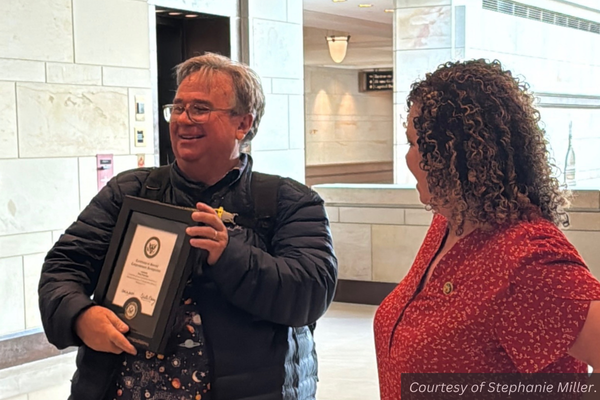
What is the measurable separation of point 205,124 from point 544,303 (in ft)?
3.06

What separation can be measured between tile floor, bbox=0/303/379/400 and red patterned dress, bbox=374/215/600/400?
2.87m

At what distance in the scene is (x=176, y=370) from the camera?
1.75 metres

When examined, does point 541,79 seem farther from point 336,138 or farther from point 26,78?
point 336,138

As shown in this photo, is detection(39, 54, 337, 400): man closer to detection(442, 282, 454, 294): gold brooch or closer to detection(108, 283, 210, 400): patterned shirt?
detection(108, 283, 210, 400): patterned shirt

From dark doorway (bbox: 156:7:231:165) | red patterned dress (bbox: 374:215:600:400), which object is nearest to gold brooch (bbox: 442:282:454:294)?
red patterned dress (bbox: 374:215:600:400)

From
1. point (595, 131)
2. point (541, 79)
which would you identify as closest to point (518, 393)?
point (541, 79)

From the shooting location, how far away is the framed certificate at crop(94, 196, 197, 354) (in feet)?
5.44

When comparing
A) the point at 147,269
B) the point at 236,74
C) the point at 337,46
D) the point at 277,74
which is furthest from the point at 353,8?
the point at 147,269

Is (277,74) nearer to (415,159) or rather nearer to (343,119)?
(415,159)

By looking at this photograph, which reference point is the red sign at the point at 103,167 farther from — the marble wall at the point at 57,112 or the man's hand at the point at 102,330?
the man's hand at the point at 102,330

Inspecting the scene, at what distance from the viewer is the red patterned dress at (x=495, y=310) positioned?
131 centimetres

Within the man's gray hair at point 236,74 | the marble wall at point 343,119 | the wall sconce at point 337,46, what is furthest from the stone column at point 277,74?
the marble wall at point 343,119

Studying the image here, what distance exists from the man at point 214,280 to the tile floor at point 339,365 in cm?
261
